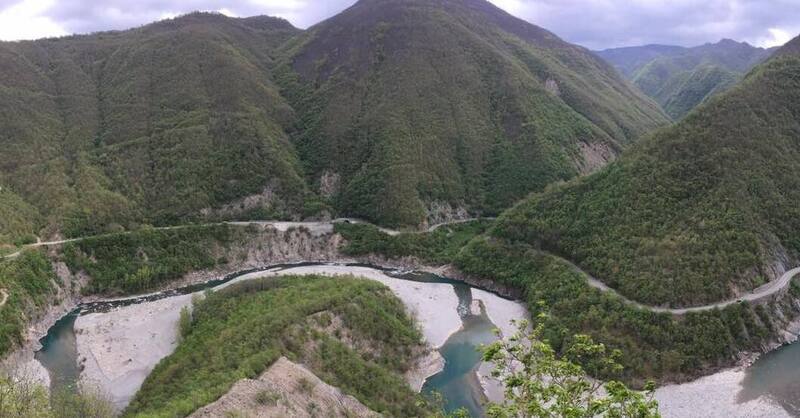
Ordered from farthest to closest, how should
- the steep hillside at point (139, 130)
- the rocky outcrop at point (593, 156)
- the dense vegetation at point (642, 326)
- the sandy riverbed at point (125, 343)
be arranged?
the rocky outcrop at point (593, 156), the steep hillside at point (139, 130), the dense vegetation at point (642, 326), the sandy riverbed at point (125, 343)

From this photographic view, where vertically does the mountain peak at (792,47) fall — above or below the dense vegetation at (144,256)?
above

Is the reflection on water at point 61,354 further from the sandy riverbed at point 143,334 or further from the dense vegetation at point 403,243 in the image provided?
the dense vegetation at point 403,243

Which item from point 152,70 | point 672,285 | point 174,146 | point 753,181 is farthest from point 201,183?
point 753,181

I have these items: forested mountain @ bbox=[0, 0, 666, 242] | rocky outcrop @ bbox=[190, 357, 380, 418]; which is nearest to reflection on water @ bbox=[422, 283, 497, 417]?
rocky outcrop @ bbox=[190, 357, 380, 418]

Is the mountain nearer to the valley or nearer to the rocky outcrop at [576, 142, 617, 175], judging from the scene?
the valley

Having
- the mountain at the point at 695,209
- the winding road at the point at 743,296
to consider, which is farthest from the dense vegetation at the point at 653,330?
the mountain at the point at 695,209
